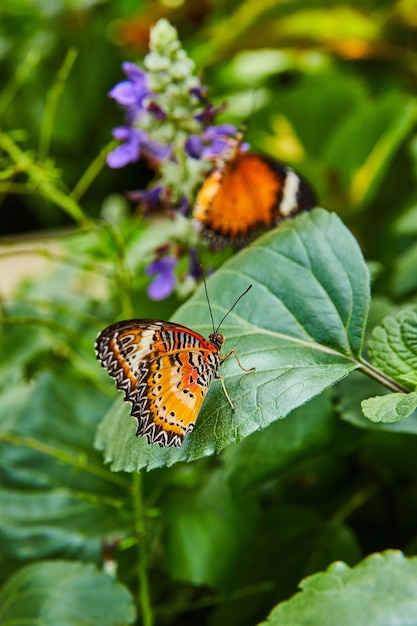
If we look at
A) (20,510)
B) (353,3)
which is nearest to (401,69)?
(353,3)

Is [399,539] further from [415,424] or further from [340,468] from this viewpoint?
[415,424]

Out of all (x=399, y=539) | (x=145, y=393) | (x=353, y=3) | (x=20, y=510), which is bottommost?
(x=399, y=539)

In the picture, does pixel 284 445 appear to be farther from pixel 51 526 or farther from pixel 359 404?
pixel 51 526

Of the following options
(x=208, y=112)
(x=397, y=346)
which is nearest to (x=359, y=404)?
(x=397, y=346)

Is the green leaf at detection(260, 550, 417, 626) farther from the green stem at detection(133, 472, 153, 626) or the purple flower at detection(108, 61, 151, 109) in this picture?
→ the purple flower at detection(108, 61, 151, 109)

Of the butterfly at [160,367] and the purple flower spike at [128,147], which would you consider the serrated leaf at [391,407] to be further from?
the purple flower spike at [128,147]
